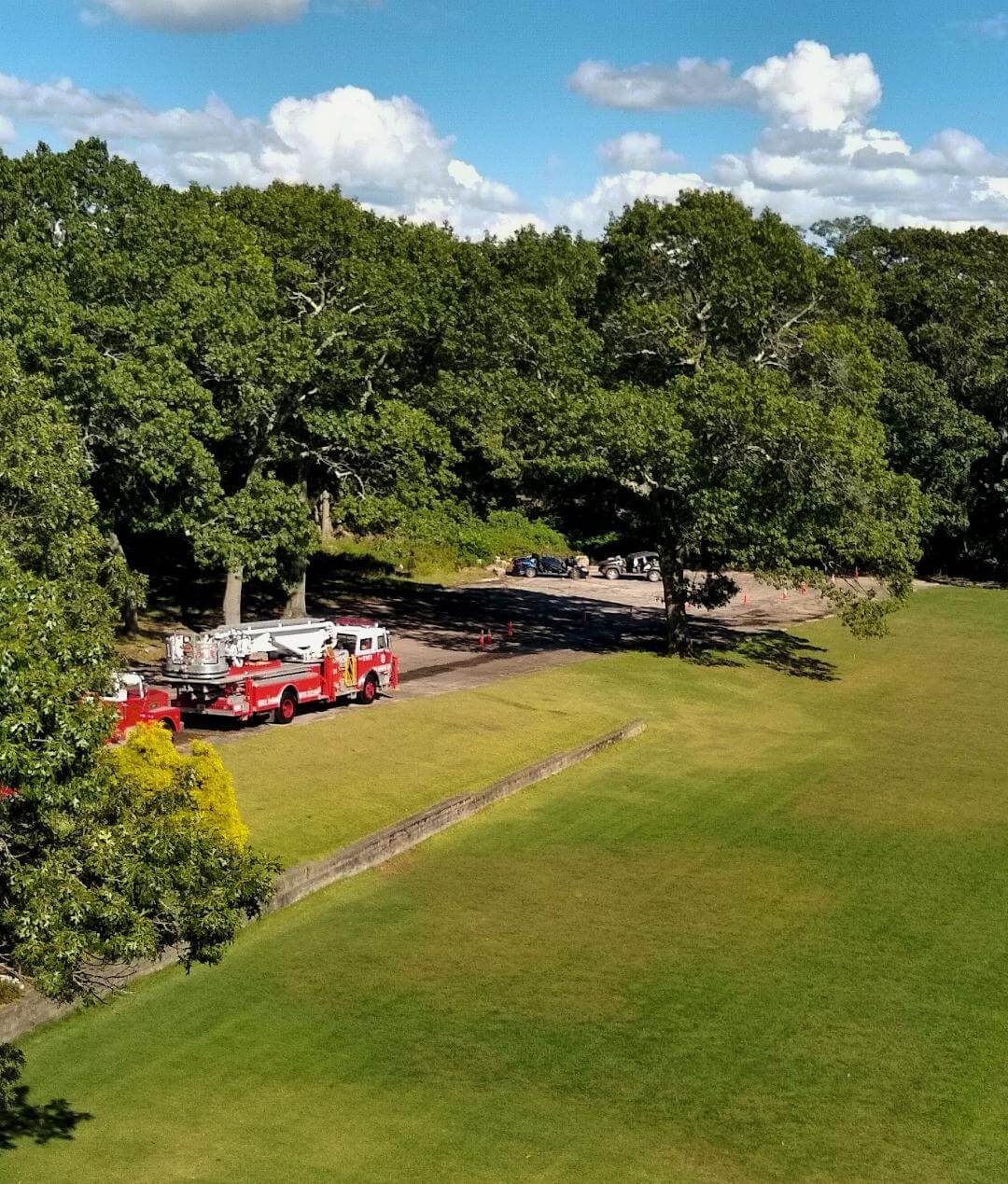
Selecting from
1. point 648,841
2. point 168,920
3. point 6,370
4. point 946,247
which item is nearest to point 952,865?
point 648,841

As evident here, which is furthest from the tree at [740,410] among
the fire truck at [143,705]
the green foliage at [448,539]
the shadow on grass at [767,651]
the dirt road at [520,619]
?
the fire truck at [143,705]

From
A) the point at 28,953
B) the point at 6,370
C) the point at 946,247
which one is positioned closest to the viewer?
the point at 28,953

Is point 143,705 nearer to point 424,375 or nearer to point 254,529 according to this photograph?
point 254,529

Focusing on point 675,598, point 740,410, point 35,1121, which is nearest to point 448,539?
point 675,598

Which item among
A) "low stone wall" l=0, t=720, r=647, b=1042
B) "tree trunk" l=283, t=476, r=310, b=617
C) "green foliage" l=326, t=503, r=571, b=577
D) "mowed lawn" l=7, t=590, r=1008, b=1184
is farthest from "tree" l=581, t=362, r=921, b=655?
"mowed lawn" l=7, t=590, r=1008, b=1184

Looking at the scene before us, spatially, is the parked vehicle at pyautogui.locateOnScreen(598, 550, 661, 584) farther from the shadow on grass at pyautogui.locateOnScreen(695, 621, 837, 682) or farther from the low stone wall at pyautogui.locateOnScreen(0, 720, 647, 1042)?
the low stone wall at pyautogui.locateOnScreen(0, 720, 647, 1042)

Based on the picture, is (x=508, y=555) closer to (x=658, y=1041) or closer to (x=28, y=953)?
(x=658, y=1041)

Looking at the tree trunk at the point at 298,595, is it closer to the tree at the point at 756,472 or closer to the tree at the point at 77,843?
the tree at the point at 756,472
